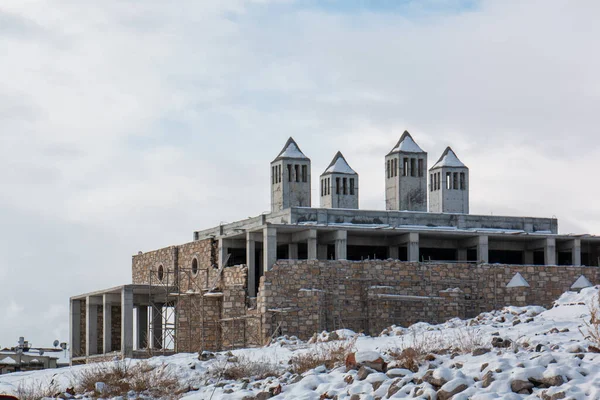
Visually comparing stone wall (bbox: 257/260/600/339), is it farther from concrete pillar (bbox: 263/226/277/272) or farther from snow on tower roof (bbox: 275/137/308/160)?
snow on tower roof (bbox: 275/137/308/160)

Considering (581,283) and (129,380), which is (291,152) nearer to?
(581,283)

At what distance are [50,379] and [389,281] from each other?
2087 cm

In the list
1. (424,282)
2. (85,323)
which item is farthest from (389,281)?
(85,323)

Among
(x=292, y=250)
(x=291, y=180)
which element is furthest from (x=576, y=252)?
(x=291, y=180)

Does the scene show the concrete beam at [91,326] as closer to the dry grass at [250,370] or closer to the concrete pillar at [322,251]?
the concrete pillar at [322,251]

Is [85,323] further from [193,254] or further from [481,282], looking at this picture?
[481,282]

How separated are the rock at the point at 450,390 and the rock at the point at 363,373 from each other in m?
2.08

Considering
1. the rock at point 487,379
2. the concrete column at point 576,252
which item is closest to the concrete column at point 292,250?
the concrete column at point 576,252

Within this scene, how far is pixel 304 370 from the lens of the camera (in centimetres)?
1927

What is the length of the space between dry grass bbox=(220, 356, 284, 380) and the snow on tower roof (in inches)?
1264

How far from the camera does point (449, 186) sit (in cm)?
5544

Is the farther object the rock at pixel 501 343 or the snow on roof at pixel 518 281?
the snow on roof at pixel 518 281

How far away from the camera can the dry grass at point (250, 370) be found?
2002cm

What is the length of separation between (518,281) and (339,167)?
15.5 meters
